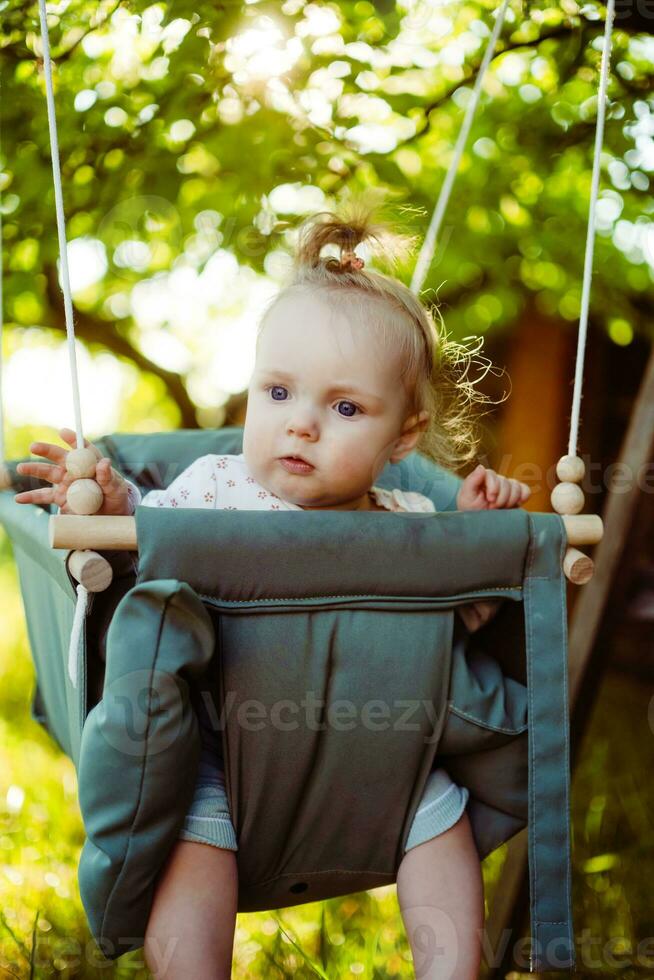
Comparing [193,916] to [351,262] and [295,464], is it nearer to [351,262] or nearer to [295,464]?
[295,464]

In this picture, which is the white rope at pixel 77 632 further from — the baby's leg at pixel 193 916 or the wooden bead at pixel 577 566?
the wooden bead at pixel 577 566

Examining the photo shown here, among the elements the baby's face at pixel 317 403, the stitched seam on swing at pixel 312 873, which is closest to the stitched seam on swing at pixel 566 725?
the stitched seam on swing at pixel 312 873

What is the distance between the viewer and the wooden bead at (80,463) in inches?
43.9

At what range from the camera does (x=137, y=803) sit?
41.4 inches

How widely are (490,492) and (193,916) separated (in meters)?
0.70

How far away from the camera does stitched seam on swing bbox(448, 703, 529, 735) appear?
1.23m

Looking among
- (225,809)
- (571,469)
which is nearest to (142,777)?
(225,809)

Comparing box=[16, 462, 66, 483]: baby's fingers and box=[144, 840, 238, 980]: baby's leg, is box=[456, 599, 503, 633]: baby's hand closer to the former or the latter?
box=[144, 840, 238, 980]: baby's leg

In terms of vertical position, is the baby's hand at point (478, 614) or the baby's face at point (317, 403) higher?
the baby's face at point (317, 403)

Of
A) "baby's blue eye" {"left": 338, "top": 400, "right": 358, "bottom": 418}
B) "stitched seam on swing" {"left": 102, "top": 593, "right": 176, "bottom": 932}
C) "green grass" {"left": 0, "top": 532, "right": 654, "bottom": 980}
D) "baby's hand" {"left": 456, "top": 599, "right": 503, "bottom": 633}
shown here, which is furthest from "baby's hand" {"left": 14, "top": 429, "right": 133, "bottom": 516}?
"green grass" {"left": 0, "top": 532, "right": 654, "bottom": 980}

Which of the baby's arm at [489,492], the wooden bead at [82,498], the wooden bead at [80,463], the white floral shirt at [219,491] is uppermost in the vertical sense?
the wooden bead at [80,463]

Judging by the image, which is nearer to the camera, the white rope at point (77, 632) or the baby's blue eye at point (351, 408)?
the white rope at point (77, 632)

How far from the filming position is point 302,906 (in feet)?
6.84

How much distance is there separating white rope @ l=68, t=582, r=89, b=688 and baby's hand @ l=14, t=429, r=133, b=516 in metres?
0.09
